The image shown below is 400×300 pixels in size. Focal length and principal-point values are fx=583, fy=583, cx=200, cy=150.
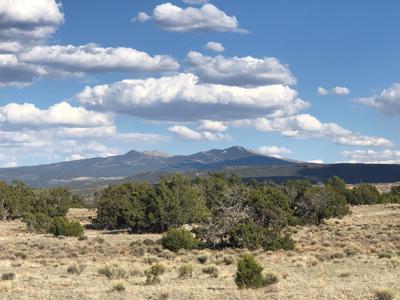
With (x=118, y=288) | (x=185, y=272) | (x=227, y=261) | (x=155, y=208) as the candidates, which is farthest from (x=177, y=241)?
(x=155, y=208)

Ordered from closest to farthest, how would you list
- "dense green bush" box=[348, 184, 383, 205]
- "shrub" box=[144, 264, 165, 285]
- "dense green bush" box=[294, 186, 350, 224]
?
1. "shrub" box=[144, 264, 165, 285]
2. "dense green bush" box=[294, 186, 350, 224]
3. "dense green bush" box=[348, 184, 383, 205]

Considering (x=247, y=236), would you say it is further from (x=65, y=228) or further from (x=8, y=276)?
(x=65, y=228)

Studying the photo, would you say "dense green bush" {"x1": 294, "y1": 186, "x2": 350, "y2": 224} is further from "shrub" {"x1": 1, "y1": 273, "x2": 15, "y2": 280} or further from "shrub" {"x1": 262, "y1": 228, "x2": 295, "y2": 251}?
"shrub" {"x1": 1, "y1": 273, "x2": 15, "y2": 280}

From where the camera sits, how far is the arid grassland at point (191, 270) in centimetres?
1931

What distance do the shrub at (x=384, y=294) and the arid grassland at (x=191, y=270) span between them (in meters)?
0.51

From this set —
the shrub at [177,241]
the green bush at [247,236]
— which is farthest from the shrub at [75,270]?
the green bush at [247,236]

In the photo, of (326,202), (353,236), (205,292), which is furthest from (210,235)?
(326,202)

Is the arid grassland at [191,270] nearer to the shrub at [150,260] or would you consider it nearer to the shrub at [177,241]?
the shrub at [150,260]

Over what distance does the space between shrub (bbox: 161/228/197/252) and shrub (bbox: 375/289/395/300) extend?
22.1 m

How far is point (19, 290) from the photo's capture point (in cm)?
2053

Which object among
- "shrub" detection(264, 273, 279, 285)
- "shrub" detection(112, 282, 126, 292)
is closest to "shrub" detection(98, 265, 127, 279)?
"shrub" detection(112, 282, 126, 292)

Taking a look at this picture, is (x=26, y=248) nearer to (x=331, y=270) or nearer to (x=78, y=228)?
(x=78, y=228)

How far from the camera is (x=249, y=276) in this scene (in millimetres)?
20469

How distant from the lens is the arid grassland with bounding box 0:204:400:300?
19312mm
